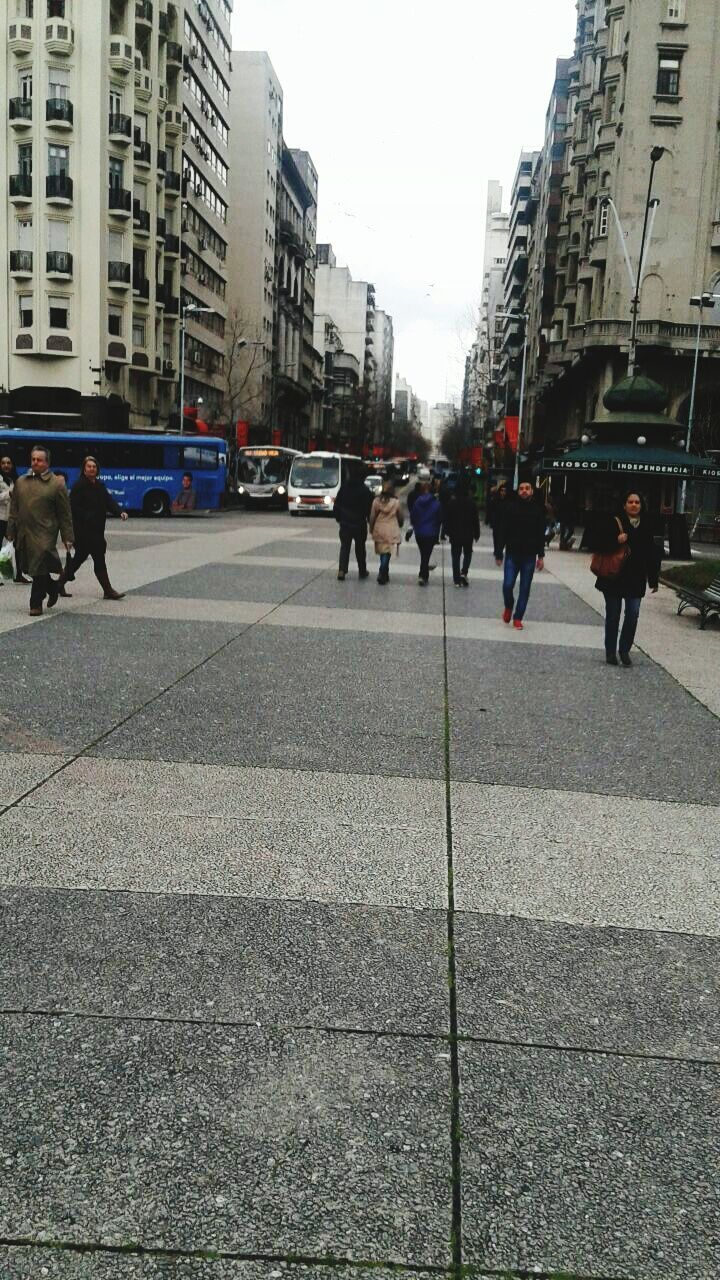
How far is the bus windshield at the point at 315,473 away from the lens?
50969 mm

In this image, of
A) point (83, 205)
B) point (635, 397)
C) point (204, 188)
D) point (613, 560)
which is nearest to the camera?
point (613, 560)

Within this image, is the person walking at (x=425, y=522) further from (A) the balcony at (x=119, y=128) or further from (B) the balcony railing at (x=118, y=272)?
(A) the balcony at (x=119, y=128)

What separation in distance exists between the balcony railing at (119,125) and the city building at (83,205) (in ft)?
0.15

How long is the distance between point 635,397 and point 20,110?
36.4 meters

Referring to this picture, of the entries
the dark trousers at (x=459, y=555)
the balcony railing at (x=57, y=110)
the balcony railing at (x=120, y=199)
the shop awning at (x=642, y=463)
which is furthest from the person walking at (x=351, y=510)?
the balcony railing at (x=120, y=199)

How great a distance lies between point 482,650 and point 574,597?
732 centimetres

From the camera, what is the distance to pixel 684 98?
5066 cm

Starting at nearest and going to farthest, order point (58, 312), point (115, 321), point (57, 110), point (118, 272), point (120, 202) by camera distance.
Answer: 1. point (57, 110)
2. point (58, 312)
3. point (120, 202)
4. point (118, 272)
5. point (115, 321)

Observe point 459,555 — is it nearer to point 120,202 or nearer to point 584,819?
point 584,819

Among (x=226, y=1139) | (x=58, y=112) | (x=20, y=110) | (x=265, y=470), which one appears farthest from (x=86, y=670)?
(x=20, y=110)

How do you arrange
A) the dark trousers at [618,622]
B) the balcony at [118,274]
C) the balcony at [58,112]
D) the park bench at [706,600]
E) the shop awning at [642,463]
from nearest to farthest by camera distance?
the dark trousers at [618,622]
the park bench at [706,600]
the shop awning at [642,463]
the balcony at [58,112]
the balcony at [118,274]

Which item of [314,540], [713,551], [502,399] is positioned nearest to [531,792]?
[314,540]

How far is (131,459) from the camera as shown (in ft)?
141

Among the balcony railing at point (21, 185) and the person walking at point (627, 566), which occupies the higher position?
the balcony railing at point (21, 185)
